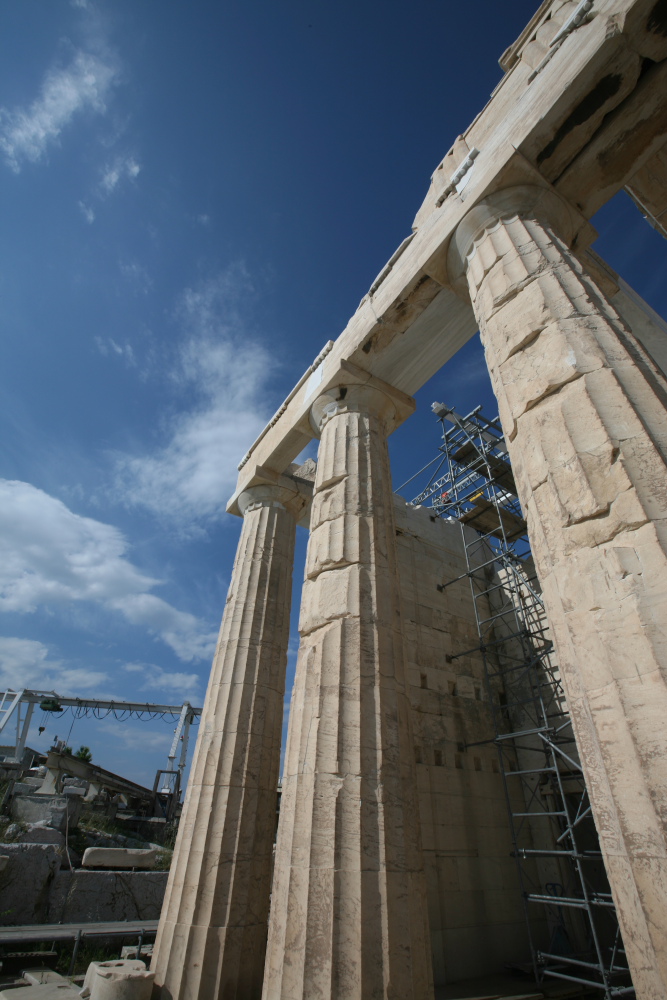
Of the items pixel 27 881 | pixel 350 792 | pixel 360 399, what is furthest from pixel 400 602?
pixel 27 881

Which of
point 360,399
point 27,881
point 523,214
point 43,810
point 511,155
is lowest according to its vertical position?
point 27,881

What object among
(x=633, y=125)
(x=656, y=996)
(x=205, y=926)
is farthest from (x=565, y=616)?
(x=205, y=926)

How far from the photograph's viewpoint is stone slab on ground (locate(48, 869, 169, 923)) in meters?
11.4

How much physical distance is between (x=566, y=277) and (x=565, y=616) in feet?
10.7

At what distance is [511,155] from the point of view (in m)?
5.84

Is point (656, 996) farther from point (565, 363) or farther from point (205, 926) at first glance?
point (205, 926)

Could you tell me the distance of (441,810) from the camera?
388 inches

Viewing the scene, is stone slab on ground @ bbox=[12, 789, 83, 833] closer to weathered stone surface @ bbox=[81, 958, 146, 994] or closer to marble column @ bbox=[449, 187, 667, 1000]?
weathered stone surface @ bbox=[81, 958, 146, 994]

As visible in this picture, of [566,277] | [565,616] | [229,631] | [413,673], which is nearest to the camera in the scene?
[565,616]

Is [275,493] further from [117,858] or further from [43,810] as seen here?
[43,810]

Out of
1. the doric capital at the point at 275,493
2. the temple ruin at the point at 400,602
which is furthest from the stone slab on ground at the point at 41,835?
the doric capital at the point at 275,493

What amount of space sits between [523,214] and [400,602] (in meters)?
5.01

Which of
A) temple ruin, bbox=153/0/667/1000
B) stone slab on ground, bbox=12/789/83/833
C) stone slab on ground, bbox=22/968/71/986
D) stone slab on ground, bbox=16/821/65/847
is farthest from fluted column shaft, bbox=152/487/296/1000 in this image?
stone slab on ground, bbox=12/789/83/833

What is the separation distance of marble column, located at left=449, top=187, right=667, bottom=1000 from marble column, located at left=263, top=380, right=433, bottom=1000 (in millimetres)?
2535
